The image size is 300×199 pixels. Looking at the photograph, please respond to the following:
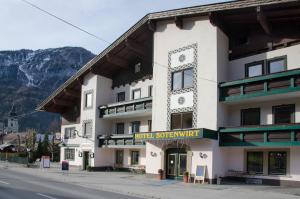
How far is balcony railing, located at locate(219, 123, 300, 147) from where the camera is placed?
2191cm

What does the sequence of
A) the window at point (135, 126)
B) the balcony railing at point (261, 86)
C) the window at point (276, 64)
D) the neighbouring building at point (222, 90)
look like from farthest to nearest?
the window at point (135, 126) < the window at point (276, 64) < the neighbouring building at point (222, 90) < the balcony railing at point (261, 86)

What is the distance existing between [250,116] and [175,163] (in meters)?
6.48

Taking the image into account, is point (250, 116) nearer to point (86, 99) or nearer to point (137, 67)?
point (137, 67)

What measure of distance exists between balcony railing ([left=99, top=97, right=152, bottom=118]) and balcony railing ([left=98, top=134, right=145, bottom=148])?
205 cm

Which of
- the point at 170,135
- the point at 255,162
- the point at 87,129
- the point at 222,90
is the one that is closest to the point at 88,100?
the point at 87,129

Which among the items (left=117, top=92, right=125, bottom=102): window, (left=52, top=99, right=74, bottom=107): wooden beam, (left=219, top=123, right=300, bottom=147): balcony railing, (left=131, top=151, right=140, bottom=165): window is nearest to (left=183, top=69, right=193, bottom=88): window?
(left=219, top=123, right=300, bottom=147): balcony railing

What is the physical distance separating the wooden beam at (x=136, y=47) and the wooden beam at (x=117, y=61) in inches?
96.9

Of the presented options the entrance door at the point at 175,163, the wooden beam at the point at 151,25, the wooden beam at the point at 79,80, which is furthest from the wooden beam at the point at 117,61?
the entrance door at the point at 175,163

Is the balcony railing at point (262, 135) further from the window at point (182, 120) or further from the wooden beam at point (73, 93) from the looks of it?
the wooden beam at point (73, 93)

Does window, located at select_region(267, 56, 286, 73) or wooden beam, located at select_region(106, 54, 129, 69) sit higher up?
wooden beam, located at select_region(106, 54, 129, 69)

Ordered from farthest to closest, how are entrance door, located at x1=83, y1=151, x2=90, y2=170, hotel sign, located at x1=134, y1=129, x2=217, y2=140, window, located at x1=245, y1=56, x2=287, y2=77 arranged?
1. entrance door, located at x1=83, y1=151, x2=90, y2=170
2. hotel sign, located at x1=134, y1=129, x2=217, y2=140
3. window, located at x1=245, y1=56, x2=287, y2=77

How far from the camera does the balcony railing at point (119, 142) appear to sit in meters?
33.9

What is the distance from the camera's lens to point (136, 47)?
33562mm

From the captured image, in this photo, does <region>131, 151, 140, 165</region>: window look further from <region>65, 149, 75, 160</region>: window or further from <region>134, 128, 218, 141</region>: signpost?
<region>65, 149, 75, 160</region>: window
